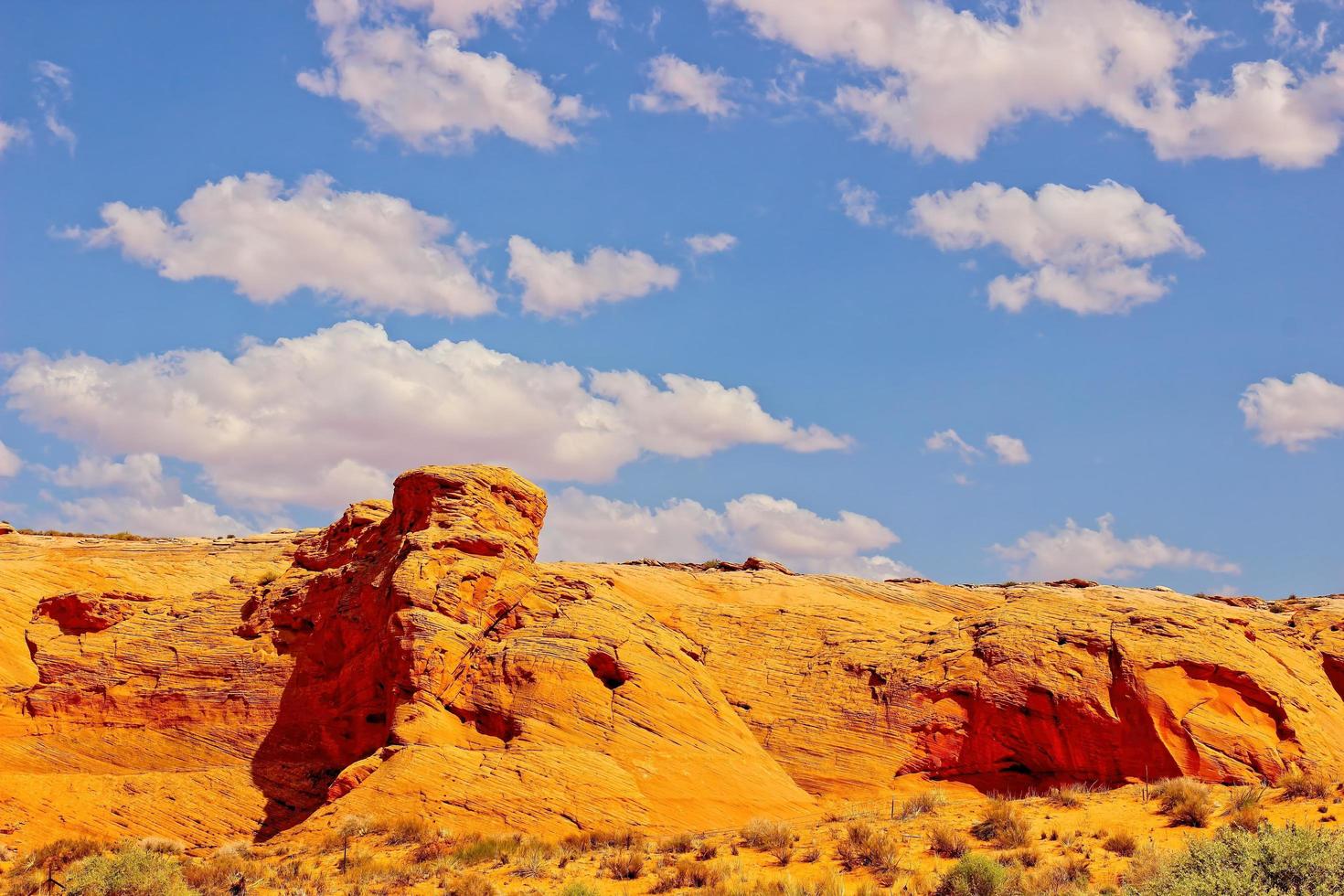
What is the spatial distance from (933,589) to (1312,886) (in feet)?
82.1

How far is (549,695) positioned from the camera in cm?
2669

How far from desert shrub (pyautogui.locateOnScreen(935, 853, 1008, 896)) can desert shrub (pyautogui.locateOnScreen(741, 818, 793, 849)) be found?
3.47 metres

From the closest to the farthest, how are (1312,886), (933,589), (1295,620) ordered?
1. (1312,886)
2. (1295,620)
3. (933,589)

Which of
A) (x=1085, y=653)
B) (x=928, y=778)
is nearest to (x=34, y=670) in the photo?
(x=928, y=778)

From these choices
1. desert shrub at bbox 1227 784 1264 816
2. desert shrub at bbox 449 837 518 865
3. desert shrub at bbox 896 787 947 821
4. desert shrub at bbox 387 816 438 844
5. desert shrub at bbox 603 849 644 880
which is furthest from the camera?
desert shrub at bbox 896 787 947 821

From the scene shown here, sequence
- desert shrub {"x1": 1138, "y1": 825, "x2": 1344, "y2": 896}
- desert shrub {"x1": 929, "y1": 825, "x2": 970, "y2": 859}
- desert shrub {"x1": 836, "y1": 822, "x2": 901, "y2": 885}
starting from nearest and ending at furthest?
desert shrub {"x1": 1138, "y1": 825, "x2": 1344, "y2": 896} → desert shrub {"x1": 836, "y1": 822, "x2": 901, "y2": 885} → desert shrub {"x1": 929, "y1": 825, "x2": 970, "y2": 859}

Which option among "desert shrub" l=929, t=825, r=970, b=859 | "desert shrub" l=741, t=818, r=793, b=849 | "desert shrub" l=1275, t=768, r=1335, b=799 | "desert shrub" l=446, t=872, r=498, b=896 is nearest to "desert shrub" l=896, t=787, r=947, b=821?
"desert shrub" l=929, t=825, r=970, b=859

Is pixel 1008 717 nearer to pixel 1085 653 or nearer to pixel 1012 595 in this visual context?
pixel 1085 653

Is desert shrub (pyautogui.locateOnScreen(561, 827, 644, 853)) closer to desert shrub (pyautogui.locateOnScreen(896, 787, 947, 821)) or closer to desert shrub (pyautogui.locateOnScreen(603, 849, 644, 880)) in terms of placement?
desert shrub (pyautogui.locateOnScreen(603, 849, 644, 880))

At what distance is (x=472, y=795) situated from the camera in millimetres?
23703

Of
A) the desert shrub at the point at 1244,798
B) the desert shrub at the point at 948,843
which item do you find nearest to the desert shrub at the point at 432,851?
the desert shrub at the point at 948,843

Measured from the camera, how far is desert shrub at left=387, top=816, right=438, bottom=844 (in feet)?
72.0

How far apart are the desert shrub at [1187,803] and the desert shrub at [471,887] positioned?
1193cm

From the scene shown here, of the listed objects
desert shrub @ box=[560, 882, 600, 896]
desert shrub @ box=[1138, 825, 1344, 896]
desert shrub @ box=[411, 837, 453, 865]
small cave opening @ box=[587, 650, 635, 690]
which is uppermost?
small cave opening @ box=[587, 650, 635, 690]
